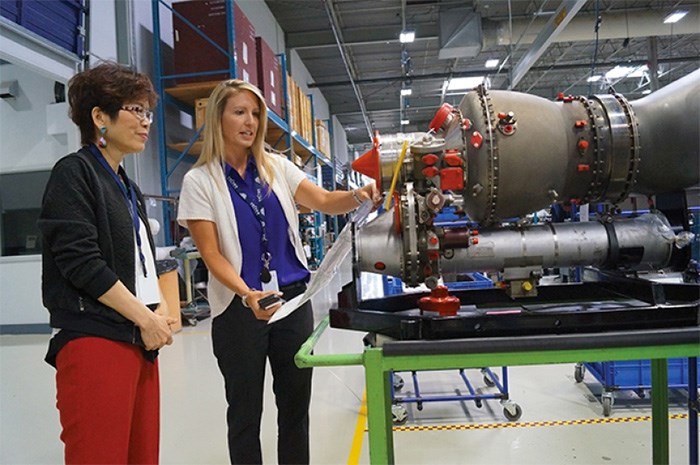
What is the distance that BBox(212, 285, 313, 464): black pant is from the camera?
1.37 meters

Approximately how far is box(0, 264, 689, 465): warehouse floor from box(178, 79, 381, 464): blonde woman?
774 millimetres

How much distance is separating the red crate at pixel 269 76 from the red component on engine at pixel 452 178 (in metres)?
4.37

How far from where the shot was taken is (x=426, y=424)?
238cm

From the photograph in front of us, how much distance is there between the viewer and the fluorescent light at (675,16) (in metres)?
7.19

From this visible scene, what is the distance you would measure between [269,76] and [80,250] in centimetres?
485

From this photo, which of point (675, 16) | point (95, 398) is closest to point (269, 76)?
point (95, 398)

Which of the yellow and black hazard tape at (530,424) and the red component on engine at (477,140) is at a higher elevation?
the red component on engine at (477,140)

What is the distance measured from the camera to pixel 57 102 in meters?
4.57

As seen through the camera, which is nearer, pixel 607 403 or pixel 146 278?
pixel 146 278

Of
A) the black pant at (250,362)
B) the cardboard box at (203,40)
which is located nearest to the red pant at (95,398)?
the black pant at (250,362)

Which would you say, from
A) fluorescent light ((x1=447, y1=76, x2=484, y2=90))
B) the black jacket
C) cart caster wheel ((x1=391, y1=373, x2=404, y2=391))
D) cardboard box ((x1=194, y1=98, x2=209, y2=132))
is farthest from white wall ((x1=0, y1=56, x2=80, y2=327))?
fluorescent light ((x1=447, y1=76, x2=484, y2=90))

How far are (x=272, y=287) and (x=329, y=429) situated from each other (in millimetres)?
1257

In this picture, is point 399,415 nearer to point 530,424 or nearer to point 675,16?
point 530,424

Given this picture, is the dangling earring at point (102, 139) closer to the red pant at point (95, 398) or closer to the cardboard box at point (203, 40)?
the red pant at point (95, 398)
